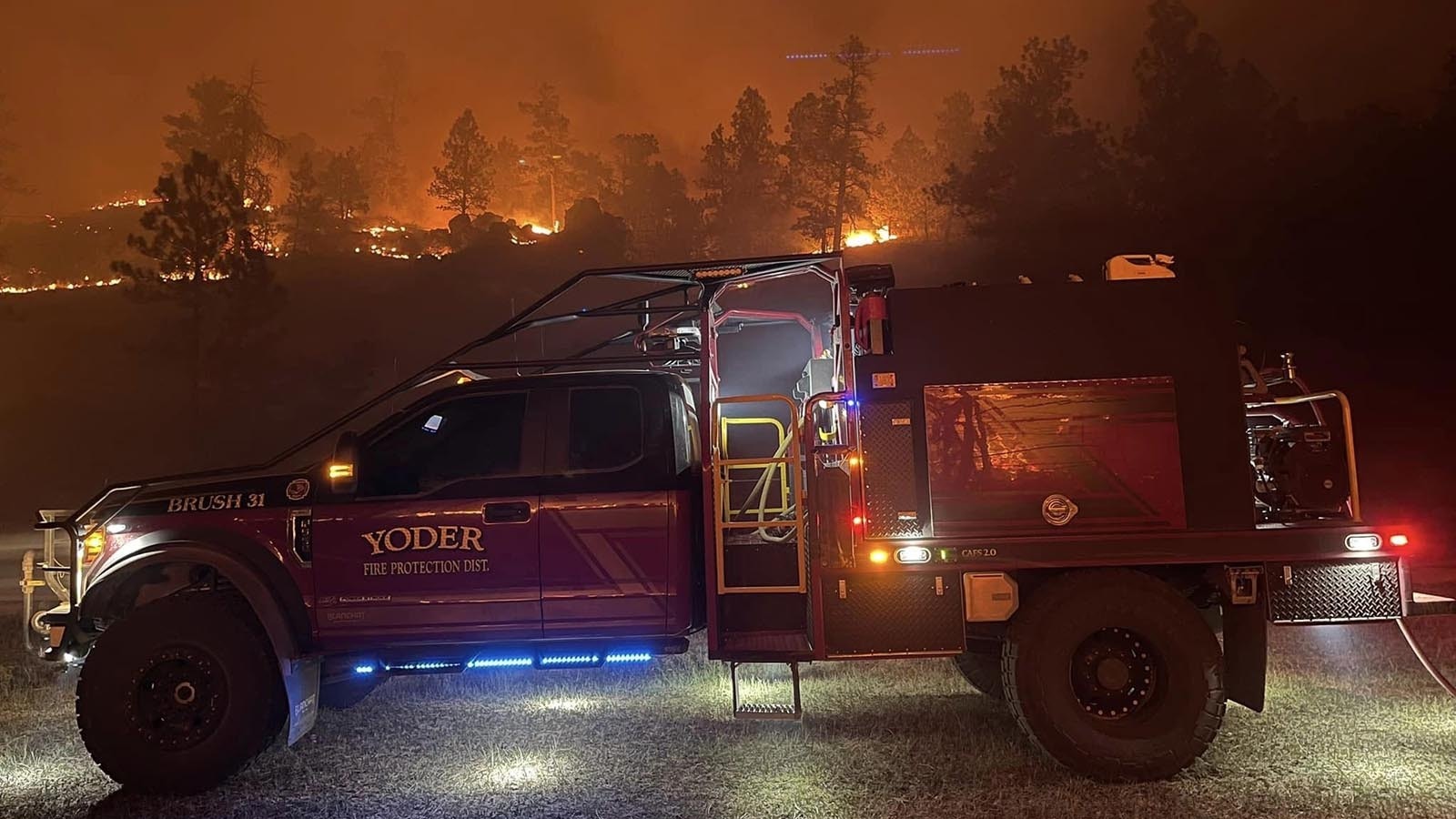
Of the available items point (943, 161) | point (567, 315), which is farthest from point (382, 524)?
point (943, 161)

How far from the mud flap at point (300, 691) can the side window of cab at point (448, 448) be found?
1.02m

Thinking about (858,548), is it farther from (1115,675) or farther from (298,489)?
(298,489)

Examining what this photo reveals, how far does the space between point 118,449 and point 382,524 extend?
39.5 metres

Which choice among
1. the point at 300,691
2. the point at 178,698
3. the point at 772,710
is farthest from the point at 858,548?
the point at 178,698

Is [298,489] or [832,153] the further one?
[832,153]

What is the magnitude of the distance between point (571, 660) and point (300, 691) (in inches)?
60.2

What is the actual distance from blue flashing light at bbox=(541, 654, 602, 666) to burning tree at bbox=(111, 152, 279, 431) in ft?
111

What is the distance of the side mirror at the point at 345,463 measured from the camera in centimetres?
498

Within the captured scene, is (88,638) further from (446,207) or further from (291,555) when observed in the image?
(446,207)

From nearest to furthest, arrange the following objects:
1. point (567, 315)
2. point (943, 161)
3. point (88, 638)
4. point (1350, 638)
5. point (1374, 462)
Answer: point (88, 638) < point (567, 315) < point (1350, 638) < point (1374, 462) < point (943, 161)

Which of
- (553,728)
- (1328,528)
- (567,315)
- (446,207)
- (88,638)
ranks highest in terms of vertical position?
(446,207)

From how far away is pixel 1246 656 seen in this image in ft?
16.9

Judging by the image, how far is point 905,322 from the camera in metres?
5.15

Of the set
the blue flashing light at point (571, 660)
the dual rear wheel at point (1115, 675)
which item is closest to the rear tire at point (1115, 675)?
the dual rear wheel at point (1115, 675)
